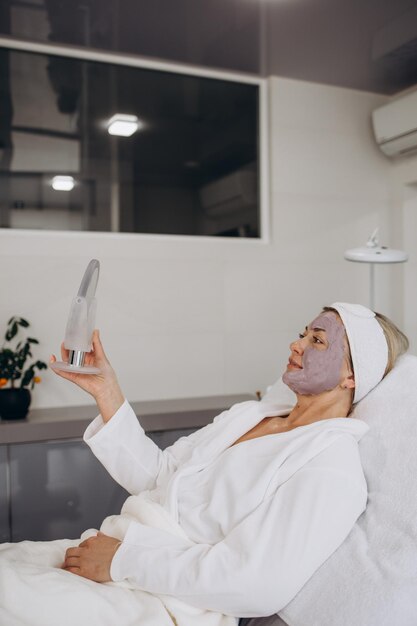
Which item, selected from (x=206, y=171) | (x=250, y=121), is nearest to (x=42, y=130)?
(x=206, y=171)

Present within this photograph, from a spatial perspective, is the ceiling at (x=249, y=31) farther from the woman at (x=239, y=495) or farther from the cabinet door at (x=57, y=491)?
the cabinet door at (x=57, y=491)

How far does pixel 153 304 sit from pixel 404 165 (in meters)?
1.63

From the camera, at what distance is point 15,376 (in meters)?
2.62

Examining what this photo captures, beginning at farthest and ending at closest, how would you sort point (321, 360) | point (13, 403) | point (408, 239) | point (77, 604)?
point (408, 239)
point (13, 403)
point (321, 360)
point (77, 604)

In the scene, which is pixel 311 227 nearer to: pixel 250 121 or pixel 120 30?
pixel 250 121

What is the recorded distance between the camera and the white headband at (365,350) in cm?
160

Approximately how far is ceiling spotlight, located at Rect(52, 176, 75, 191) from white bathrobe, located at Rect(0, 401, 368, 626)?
69.6 inches

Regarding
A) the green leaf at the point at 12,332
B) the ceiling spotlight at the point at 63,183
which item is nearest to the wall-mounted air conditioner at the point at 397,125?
the ceiling spotlight at the point at 63,183

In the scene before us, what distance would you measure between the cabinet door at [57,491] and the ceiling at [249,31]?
175 centimetres

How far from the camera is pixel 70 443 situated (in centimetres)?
255

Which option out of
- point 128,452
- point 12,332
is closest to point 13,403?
point 12,332

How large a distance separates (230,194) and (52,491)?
5.53 feet

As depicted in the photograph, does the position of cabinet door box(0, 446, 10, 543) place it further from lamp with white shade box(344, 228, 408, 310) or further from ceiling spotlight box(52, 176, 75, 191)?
lamp with white shade box(344, 228, 408, 310)

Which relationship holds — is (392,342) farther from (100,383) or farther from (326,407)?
(100,383)
